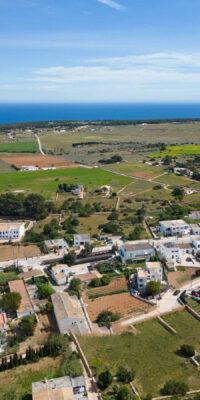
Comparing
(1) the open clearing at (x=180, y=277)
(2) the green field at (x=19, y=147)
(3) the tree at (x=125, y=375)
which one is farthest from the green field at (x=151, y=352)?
(2) the green field at (x=19, y=147)

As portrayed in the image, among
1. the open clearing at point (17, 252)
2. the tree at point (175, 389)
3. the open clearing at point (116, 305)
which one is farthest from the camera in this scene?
the open clearing at point (17, 252)

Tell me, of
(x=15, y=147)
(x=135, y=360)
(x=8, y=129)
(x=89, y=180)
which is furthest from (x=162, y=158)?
(x=8, y=129)

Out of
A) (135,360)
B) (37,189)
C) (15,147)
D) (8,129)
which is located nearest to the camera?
(135,360)

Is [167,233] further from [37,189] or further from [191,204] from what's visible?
[37,189]

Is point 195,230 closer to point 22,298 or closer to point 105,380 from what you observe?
point 22,298

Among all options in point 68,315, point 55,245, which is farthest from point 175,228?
point 68,315

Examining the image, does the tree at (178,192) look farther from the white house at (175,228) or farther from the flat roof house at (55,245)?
the flat roof house at (55,245)

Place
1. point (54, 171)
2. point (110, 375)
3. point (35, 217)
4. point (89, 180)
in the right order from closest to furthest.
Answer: point (110, 375) < point (35, 217) < point (89, 180) < point (54, 171)
